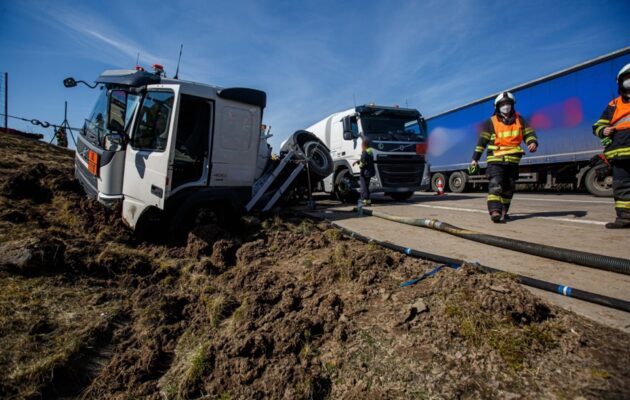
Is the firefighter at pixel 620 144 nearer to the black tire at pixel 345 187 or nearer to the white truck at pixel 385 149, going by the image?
the white truck at pixel 385 149

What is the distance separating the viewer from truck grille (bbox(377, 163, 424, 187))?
758cm

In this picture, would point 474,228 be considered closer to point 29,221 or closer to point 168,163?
point 168,163

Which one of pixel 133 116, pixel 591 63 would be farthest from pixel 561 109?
pixel 133 116

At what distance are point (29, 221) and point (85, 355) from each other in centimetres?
307

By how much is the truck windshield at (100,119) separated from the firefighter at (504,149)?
4.88m

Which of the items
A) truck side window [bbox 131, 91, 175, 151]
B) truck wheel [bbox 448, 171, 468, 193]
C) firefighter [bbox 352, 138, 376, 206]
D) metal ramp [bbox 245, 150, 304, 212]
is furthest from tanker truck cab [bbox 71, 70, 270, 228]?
truck wheel [bbox 448, 171, 468, 193]

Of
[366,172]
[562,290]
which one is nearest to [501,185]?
[562,290]

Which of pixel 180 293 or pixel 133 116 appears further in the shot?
pixel 133 116

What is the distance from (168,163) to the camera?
360cm

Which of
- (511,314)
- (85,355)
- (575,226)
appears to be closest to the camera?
(511,314)

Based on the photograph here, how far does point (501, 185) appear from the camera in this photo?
426cm

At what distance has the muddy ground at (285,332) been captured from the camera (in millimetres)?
1392

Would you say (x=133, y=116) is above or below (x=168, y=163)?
above

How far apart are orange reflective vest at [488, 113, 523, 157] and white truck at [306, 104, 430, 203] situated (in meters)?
3.32
